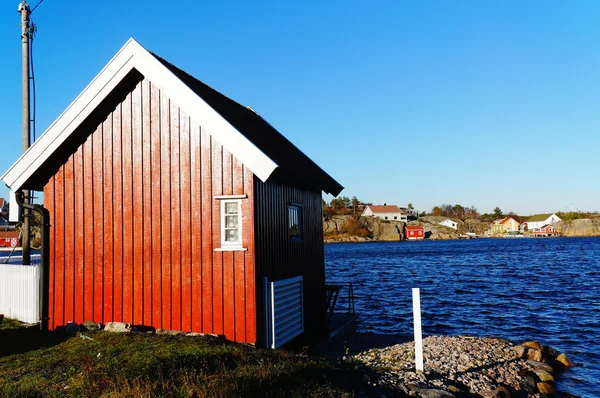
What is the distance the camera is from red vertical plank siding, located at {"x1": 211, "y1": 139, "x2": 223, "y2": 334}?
39.0ft

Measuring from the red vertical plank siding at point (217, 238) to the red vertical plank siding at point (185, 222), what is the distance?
67cm

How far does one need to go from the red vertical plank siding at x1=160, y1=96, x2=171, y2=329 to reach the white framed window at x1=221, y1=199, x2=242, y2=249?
4.86ft

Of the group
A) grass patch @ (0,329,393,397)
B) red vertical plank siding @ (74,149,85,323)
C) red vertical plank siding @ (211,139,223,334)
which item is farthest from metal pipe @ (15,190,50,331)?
red vertical plank siding @ (211,139,223,334)

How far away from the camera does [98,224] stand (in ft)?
43.0

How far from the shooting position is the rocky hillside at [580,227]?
167 metres

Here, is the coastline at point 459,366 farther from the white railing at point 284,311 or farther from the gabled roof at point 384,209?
the gabled roof at point 384,209

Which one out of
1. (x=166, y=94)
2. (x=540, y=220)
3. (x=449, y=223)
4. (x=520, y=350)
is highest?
(x=166, y=94)

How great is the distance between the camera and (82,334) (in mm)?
11805

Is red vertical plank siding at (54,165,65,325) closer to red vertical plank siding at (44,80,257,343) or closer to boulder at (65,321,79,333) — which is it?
red vertical plank siding at (44,80,257,343)

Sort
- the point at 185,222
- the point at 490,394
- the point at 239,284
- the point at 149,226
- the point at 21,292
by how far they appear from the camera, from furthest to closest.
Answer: the point at 21,292 < the point at 149,226 < the point at 185,222 < the point at 239,284 < the point at 490,394

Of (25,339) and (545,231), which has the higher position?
(545,231)

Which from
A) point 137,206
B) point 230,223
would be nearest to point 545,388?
point 230,223

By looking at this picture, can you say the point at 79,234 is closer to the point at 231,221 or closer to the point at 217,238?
the point at 217,238

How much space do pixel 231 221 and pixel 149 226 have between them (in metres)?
2.21
